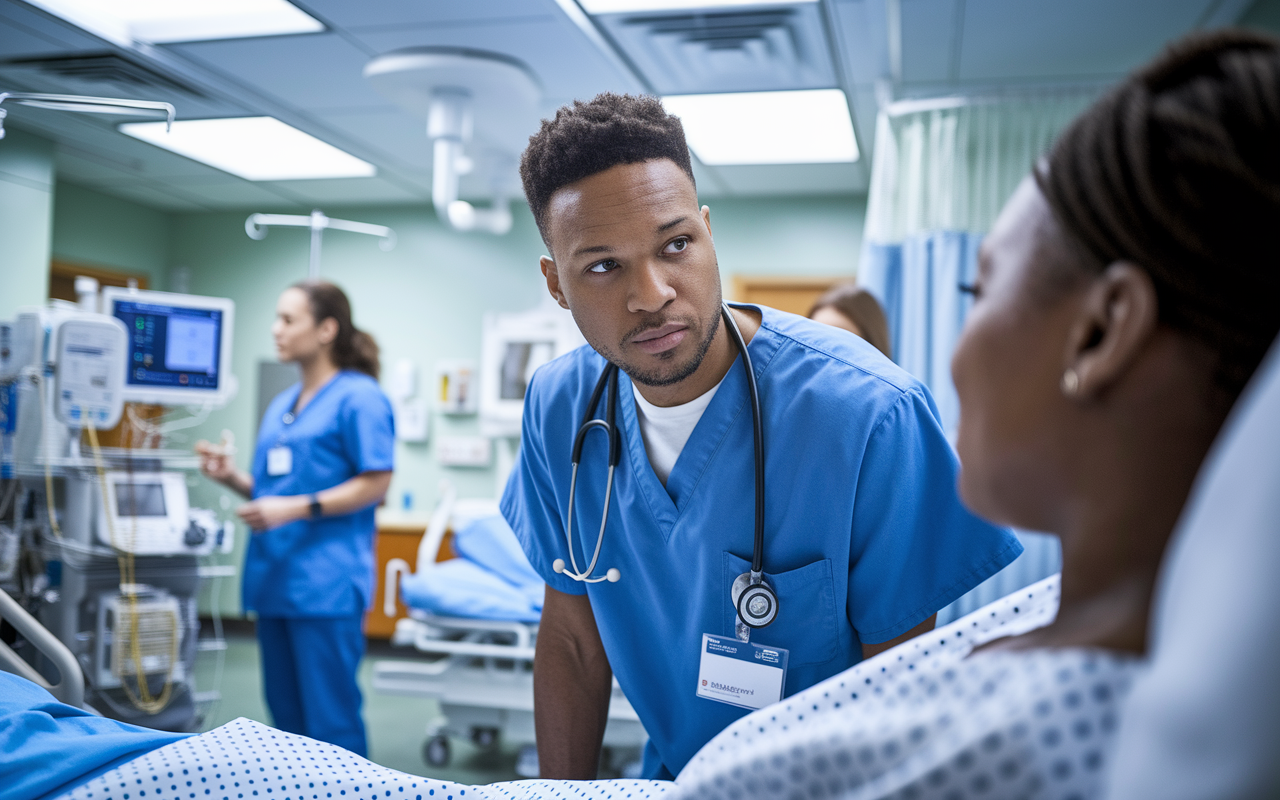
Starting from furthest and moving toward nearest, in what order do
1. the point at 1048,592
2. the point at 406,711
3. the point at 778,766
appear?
1. the point at 406,711
2. the point at 1048,592
3. the point at 778,766

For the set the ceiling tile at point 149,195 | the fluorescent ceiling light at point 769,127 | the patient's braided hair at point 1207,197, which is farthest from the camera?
the ceiling tile at point 149,195

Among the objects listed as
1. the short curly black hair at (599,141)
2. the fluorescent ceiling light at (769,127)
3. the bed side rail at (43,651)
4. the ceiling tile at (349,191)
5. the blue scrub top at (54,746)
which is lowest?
the bed side rail at (43,651)

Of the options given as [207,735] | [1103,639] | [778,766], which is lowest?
[207,735]

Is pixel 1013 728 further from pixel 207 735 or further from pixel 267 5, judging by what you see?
pixel 267 5

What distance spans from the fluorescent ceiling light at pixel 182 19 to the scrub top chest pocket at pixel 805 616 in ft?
8.13

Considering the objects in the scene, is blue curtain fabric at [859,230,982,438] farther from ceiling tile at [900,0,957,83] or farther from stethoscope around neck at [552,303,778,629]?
stethoscope around neck at [552,303,778,629]

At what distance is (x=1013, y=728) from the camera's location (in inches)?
18.2

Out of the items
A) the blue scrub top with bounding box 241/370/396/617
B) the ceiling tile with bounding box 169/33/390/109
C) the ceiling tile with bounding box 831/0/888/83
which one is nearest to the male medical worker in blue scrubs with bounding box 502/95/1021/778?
the blue scrub top with bounding box 241/370/396/617

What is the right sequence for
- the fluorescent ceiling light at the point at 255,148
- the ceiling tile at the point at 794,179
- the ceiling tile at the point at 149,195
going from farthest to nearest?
the ceiling tile at the point at 149,195, the ceiling tile at the point at 794,179, the fluorescent ceiling light at the point at 255,148

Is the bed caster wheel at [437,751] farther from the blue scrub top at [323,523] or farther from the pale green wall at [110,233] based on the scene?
the pale green wall at [110,233]

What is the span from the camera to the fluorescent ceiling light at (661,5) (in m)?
2.60

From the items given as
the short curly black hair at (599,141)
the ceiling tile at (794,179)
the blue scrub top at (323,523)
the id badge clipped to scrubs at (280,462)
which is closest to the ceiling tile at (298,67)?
the blue scrub top at (323,523)

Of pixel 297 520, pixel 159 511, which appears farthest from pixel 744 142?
pixel 159 511

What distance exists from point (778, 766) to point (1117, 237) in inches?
14.3
